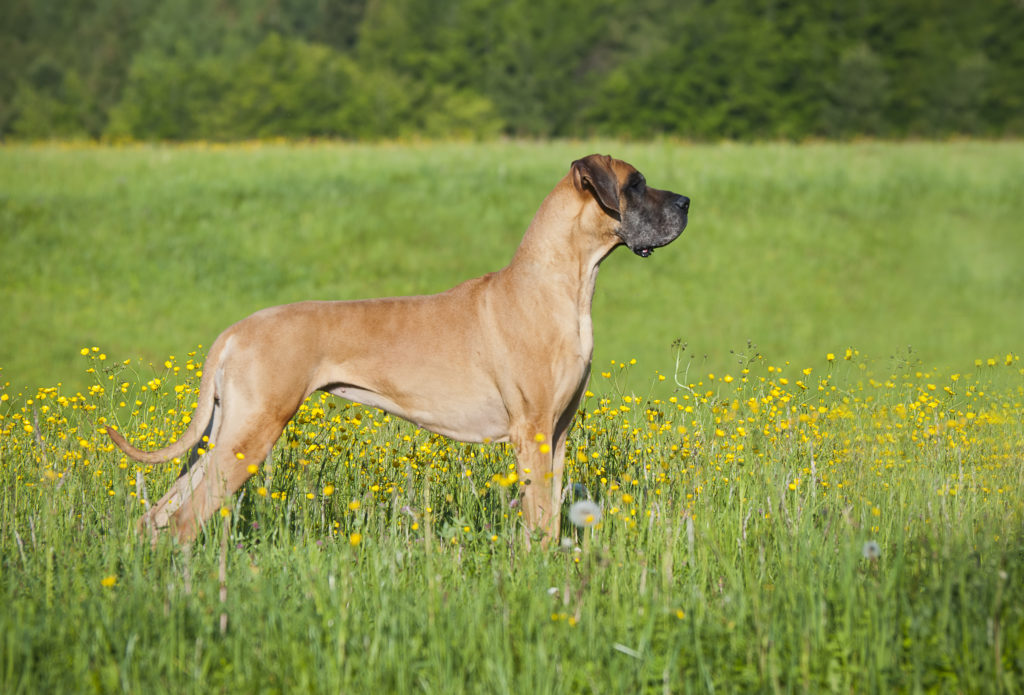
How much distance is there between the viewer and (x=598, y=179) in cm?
486

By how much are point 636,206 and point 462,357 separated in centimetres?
125

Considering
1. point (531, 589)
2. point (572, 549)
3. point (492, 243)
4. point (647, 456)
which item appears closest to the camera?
point (531, 589)

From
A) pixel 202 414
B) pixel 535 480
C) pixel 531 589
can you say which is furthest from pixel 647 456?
pixel 202 414

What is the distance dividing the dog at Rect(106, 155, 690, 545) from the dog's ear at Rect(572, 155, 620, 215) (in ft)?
0.03

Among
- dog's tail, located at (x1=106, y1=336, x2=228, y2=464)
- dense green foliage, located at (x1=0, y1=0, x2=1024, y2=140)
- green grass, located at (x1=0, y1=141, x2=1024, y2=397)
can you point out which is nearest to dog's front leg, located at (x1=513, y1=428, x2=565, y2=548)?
dog's tail, located at (x1=106, y1=336, x2=228, y2=464)

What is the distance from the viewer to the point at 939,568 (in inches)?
150

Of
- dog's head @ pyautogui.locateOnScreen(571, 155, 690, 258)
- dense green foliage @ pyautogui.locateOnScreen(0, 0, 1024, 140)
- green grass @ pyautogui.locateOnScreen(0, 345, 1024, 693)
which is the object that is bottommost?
green grass @ pyautogui.locateOnScreen(0, 345, 1024, 693)

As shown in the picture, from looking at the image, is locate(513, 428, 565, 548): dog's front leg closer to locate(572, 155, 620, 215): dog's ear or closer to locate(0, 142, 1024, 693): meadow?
locate(0, 142, 1024, 693): meadow

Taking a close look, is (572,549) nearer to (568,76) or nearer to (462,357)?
(462,357)

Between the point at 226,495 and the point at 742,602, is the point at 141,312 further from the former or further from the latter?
the point at 742,602

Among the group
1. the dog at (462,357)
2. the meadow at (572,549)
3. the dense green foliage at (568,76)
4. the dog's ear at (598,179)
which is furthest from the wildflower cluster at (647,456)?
the dense green foliage at (568,76)

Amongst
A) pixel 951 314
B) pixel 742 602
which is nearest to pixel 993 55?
pixel 951 314

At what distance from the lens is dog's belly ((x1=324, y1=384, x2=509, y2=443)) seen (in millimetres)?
5023

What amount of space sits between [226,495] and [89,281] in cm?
1616
